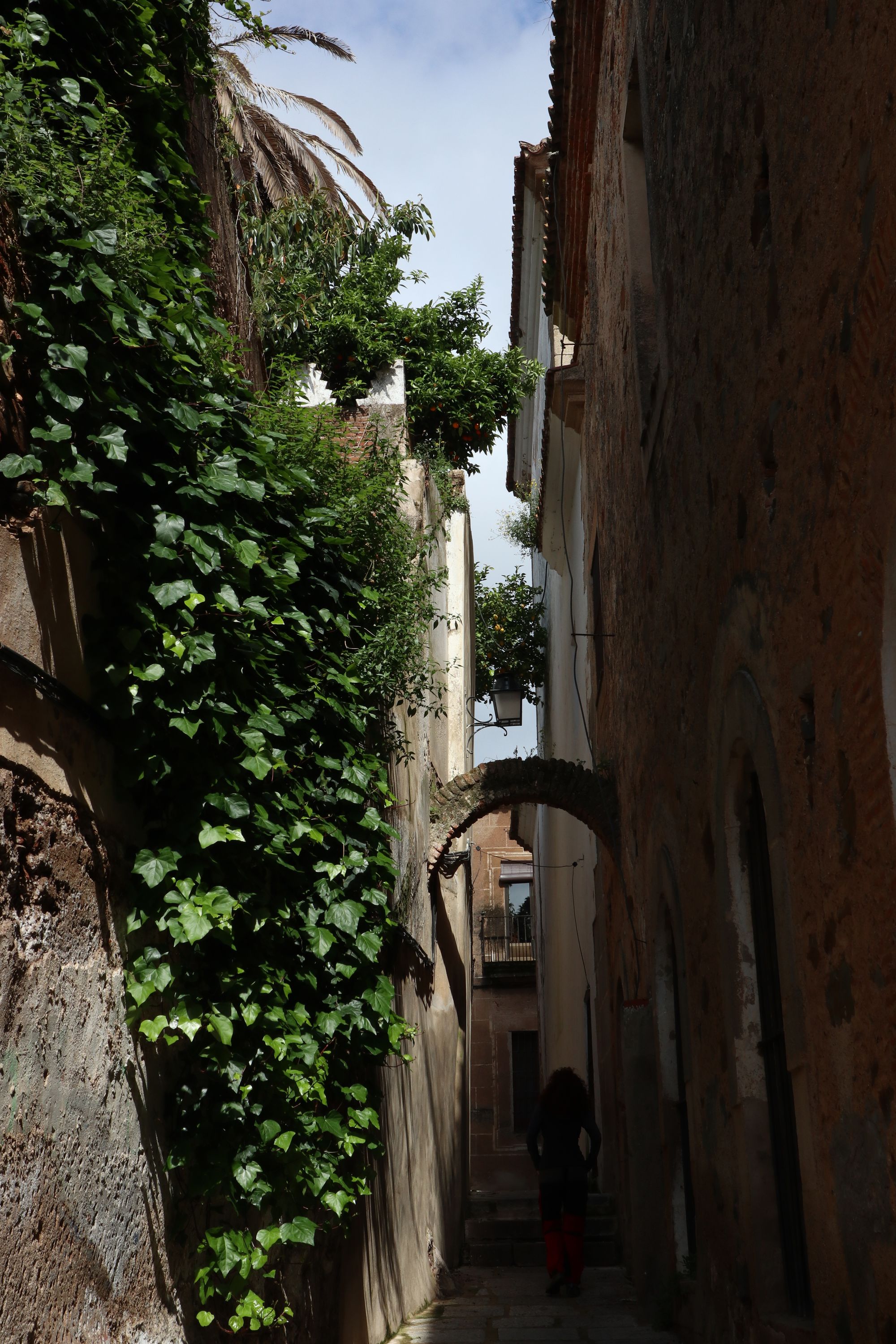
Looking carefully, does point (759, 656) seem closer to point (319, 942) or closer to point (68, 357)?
point (319, 942)

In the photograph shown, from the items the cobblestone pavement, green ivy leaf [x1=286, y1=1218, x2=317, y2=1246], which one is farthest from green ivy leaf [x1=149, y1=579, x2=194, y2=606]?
the cobblestone pavement

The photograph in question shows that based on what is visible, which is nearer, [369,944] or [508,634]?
[369,944]

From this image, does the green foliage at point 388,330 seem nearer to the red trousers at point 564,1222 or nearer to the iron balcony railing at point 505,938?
the red trousers at point 564,1222

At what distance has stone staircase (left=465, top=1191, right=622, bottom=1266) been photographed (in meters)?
10.1

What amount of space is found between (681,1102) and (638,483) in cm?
360

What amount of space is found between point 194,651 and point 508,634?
44.5 feet

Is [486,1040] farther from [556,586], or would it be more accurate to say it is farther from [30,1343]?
[30,1343]

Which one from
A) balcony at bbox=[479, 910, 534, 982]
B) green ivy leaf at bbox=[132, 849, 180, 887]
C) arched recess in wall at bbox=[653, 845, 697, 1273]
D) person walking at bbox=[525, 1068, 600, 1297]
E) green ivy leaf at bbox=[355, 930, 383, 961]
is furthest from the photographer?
balcony at bbox=[479, 910, 534, 982]

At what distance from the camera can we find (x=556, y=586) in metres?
17.8

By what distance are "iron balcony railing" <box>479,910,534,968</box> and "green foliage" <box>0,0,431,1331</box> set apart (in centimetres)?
2128

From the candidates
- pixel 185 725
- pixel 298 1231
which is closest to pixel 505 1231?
pixel 298 1231

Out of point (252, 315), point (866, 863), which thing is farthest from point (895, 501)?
point (252, 315)

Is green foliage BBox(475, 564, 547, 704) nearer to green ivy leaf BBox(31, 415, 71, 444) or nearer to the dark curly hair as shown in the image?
the dark curly hair

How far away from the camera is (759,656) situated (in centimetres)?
402
